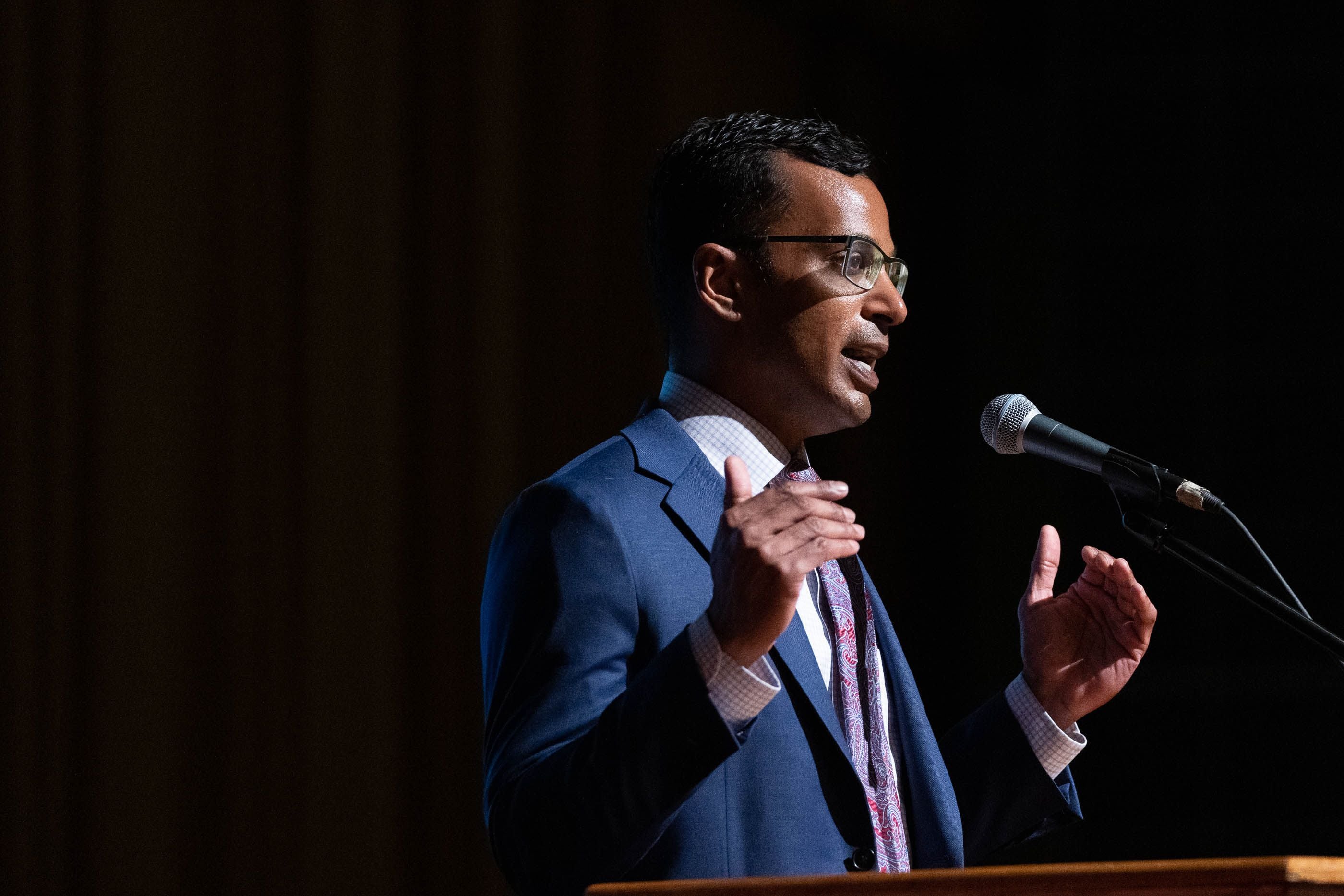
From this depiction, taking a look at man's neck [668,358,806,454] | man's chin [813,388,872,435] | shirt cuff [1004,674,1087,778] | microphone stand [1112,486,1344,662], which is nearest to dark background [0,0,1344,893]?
man's neck [668,358,806,454]

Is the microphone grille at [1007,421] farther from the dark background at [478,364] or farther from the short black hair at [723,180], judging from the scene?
the dark background at [478,364]

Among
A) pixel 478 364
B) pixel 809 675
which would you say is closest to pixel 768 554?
pixel 809 675

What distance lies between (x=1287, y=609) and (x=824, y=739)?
51cm

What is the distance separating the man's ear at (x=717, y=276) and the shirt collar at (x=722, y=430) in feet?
0.37

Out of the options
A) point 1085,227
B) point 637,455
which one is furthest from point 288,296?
point 1085,227

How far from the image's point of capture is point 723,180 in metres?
2.00

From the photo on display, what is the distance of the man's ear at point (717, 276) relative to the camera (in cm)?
196

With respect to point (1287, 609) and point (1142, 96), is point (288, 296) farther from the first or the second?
point (1142, 96)

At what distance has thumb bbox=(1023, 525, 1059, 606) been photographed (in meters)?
2.04

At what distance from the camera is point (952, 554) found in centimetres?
429

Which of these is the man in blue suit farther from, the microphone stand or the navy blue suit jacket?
the microphone stand

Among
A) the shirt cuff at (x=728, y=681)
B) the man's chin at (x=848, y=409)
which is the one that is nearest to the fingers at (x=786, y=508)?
the shirt cuff at (x=728, y=681)

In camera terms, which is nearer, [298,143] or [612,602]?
[612,602]

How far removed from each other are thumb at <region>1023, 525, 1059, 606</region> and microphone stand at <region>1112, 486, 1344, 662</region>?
1.13 ft
